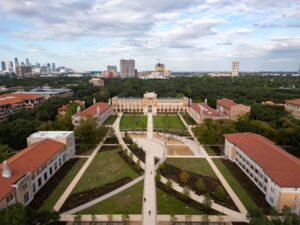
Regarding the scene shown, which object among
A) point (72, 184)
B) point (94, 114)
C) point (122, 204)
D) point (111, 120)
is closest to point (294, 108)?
point (111, 120)

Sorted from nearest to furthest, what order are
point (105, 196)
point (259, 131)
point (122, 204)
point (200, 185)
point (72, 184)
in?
point (122, 204)
point (105, 196)
point (200, 185)
point (72, 184)
point (259, 131)

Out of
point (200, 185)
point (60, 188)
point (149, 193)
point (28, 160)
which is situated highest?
point (28, 160)

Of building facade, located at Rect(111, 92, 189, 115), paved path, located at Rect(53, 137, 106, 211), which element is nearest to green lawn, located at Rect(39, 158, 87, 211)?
paved path, located at Rect(53, 137, 106, 211)

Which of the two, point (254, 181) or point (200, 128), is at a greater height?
point (200, 128)

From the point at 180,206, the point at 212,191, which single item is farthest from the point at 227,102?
the point at 180,206

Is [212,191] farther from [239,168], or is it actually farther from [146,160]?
[146,160]

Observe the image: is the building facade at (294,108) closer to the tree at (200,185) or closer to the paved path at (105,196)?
the tree at (200,185)

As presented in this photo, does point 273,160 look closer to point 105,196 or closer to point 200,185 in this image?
point 200,185
